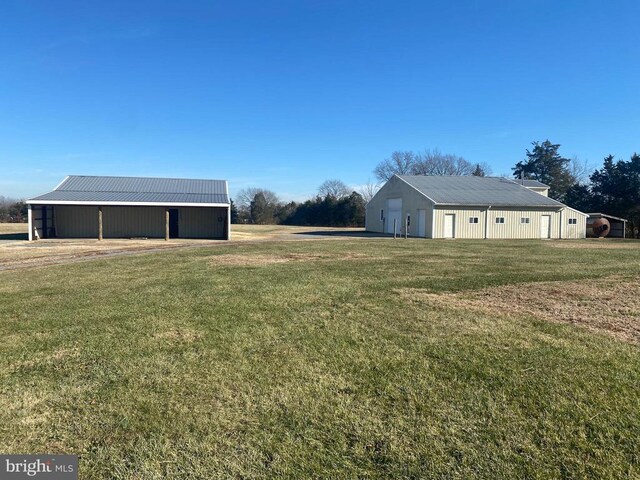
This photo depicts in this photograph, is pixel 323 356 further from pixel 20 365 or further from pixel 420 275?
pixel 420 275

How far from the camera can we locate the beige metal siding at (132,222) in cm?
2892

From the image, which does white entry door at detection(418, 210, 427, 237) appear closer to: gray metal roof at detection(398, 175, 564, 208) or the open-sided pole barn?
gray metal roof at detection(398, 175, 564, 208)

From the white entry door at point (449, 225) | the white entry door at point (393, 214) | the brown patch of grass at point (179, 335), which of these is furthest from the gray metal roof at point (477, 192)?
the brown patch of grass at point (179, 335)

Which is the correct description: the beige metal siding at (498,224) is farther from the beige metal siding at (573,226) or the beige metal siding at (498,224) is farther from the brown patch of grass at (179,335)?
the brown patch of grass at (179,335)

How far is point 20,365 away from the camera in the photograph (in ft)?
13.2

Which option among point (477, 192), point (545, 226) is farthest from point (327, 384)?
point (545, 226)

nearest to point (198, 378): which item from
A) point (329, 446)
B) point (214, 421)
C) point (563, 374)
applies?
point (214, 421)

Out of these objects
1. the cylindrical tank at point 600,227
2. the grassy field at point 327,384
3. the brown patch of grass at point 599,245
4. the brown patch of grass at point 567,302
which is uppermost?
the cylindrical tank at point 600,227

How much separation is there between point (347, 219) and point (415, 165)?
2182 centimetres

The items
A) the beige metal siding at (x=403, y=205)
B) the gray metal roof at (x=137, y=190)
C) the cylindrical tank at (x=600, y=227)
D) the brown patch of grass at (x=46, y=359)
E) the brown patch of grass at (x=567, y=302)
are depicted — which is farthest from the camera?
the cylindrical tank at (x=600, y=227)

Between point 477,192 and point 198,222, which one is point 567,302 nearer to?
point 198,222

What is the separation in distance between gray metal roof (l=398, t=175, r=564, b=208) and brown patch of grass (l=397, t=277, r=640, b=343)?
73.8 feet

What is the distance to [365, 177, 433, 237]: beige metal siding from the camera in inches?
1217

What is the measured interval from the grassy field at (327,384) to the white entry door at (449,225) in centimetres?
2302
